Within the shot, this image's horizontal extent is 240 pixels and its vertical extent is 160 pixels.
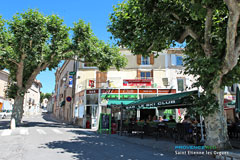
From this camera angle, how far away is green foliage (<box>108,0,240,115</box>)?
636 cm

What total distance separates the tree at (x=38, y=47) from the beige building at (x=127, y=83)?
2548 millimetres

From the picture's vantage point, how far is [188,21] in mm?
8023

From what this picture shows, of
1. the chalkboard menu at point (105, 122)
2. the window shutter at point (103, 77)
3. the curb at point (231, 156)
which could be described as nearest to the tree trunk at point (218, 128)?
the curb at point (231, 156)

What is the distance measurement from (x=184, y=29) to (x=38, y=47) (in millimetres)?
11932

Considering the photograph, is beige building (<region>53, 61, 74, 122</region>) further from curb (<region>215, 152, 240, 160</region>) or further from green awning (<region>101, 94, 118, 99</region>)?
curb (<region>215, 152, 240, 160</region>)

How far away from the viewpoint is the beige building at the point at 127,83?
18750mm

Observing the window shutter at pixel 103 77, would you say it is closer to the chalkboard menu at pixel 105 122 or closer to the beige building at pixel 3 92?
the chalkboard menu at pixel 105 122

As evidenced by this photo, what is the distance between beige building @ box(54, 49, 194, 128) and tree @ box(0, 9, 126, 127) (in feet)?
8.36

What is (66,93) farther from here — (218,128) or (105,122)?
(218,128)

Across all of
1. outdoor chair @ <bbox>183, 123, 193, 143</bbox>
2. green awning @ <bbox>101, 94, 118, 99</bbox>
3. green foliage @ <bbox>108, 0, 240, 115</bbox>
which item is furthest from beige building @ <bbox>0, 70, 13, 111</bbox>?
outdoor chair @ <bbox>183, 123, 193, 143</bbox>

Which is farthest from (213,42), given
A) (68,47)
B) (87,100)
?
(87,100)

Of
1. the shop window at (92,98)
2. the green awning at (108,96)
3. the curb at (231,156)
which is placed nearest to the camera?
the curb at (231,156)

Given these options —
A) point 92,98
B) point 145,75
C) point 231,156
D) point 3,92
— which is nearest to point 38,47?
point 92,98

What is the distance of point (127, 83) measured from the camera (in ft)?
63.4
